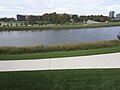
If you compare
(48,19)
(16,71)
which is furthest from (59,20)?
(16,71)

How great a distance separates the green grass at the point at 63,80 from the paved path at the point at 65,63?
22.5 inches

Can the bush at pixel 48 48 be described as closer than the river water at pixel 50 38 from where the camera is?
Yes

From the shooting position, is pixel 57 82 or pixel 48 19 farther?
pixel 48 19

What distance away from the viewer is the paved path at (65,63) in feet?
29.5

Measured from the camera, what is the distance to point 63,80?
7.52m

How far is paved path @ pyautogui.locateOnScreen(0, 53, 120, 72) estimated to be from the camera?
354 inches

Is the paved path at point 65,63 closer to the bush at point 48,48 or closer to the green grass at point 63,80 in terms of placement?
the green grass at point 63,80

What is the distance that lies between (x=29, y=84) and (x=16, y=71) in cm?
149

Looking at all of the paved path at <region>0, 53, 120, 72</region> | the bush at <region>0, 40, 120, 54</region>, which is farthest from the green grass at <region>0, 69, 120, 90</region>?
the bush at <region>0, 40, 120, 54</region>

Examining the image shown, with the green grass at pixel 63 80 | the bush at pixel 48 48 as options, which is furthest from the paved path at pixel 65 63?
the bush at pixel 48 48

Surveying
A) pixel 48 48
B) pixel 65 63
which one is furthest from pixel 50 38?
pixel 65 63

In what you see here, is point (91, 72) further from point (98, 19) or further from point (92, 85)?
point (98, 19)

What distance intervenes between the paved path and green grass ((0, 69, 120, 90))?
1.88ft

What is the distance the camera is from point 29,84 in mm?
7270
